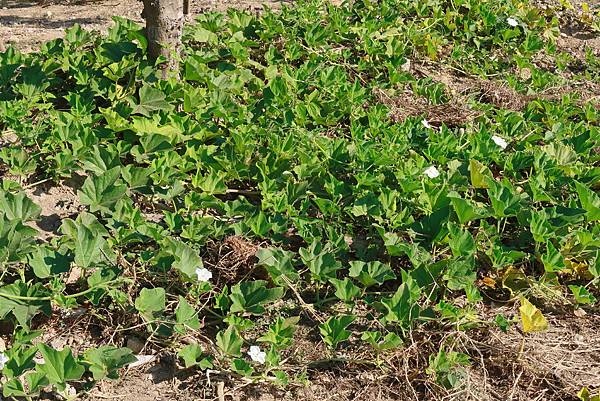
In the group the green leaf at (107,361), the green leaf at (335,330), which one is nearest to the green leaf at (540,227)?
the green leaf at (335,330)

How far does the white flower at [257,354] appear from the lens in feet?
10.1

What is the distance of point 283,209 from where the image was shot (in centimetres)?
385

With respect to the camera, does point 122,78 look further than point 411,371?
Yes

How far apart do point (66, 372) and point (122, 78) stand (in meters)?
2.39

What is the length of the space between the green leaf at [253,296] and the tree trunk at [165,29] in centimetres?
195

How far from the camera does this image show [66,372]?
292 cm

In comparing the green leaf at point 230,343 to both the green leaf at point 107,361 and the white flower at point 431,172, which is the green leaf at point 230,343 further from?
the white flower at point 431,172

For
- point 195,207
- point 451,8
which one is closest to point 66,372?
point 195,207

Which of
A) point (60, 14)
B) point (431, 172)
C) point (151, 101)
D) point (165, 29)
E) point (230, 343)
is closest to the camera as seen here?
point (230, 343)

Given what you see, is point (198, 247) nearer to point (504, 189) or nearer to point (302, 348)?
point (302, 348)

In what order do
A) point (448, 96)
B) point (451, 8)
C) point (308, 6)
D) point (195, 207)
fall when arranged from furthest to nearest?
point (451, 8)
point (308, 6)
point (448, 96)
point (195, 207)

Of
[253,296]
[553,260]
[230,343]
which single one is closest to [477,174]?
[553,260]

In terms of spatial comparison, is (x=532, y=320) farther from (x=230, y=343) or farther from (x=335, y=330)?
(x=230, y=343)

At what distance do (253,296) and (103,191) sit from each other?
0.95m
